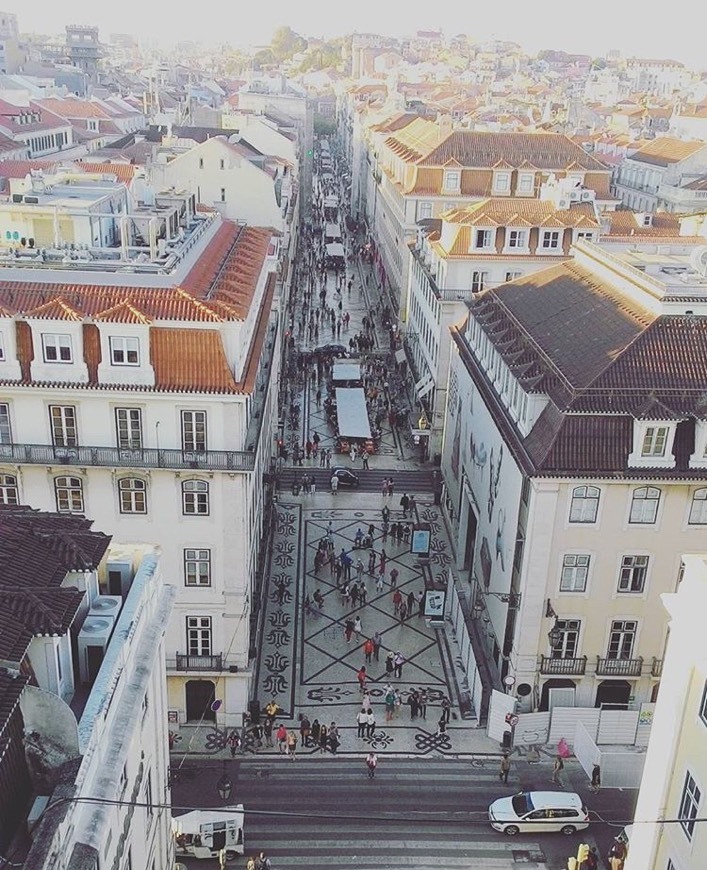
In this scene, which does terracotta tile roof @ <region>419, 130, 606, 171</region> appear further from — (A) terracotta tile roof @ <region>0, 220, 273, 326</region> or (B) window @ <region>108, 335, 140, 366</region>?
(B) window @ <region>108, 335, 140, 366</region>

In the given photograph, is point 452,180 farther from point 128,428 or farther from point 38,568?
point 38,568

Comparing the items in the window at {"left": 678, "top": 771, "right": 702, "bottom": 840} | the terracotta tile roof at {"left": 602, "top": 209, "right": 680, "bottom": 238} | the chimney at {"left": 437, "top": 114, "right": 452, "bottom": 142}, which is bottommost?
the window at {"left": 678, "top": 771, "right": 702, "bottom": 840}

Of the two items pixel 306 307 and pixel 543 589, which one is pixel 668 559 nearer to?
pixel 543 589

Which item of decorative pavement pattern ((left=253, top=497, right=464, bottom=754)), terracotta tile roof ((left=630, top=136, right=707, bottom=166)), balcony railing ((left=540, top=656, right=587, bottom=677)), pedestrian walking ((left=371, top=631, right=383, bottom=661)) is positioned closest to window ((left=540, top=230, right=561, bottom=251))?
decorative pavement pattern ((left=253, top=497, right=464, bottom=754))

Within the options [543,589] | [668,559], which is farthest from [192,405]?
[668,559]

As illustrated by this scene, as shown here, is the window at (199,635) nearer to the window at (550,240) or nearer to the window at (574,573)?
the window at (574,573)

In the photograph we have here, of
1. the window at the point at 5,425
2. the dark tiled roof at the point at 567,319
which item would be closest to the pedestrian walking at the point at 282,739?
the window at the point at 5,425
